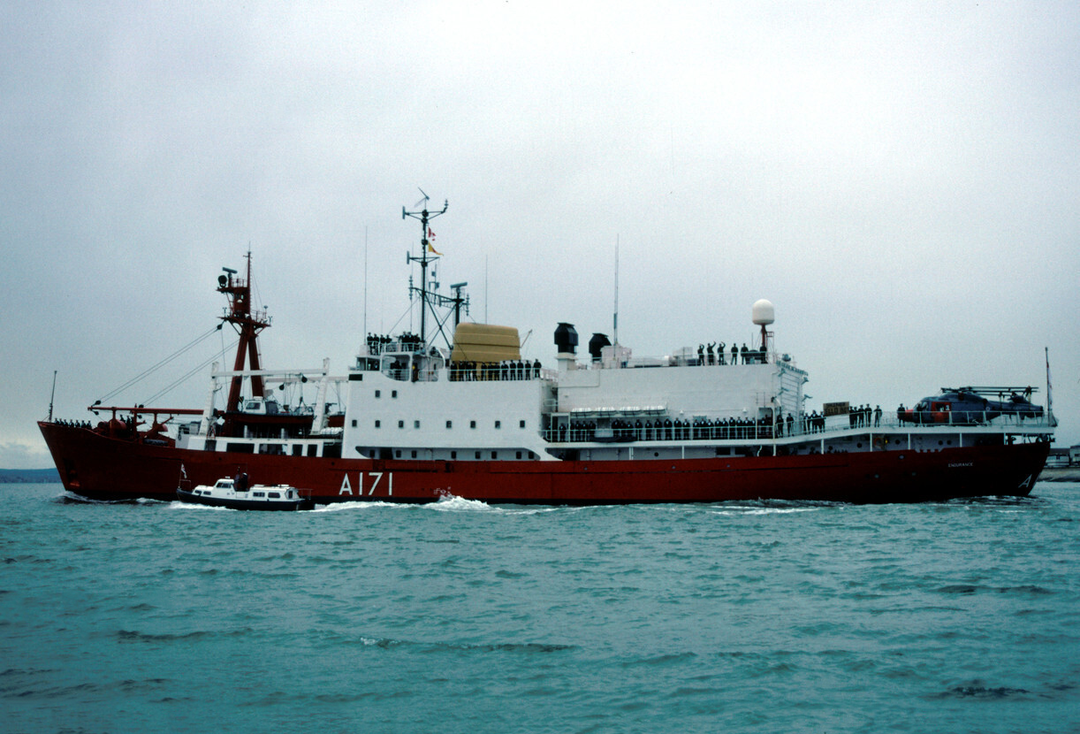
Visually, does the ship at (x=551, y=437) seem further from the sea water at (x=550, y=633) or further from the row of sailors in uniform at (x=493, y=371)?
the sea water at (x=550, y=633)

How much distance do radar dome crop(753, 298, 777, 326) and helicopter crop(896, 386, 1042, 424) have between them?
6165 millimetres

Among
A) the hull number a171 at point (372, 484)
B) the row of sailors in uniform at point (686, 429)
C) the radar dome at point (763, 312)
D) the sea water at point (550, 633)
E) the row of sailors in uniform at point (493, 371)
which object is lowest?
the sea water at point (550, 633)

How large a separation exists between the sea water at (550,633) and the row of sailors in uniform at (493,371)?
1361 cm

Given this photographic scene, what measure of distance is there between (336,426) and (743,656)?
29115mm

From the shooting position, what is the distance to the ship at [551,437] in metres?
28.7

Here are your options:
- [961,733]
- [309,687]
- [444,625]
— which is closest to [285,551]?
[444,625]

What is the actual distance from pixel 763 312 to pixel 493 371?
1148 cm

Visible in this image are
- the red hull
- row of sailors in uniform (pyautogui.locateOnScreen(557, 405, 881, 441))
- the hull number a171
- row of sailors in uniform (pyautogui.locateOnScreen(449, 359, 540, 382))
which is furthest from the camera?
row of sailors in uniform (pyautogui.locateOnScreen(449, 359, 540, 382))

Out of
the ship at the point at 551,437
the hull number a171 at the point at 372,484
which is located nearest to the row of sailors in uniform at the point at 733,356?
the ship at the point at 551,437

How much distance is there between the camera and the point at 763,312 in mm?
32344

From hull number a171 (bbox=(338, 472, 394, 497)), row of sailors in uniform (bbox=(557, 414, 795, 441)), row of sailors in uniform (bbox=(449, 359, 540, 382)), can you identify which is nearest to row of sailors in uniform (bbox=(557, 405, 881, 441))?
row of sailors in uniform (bbox=(557, 414, 795, 441))

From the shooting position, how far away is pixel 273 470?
33.1 metres

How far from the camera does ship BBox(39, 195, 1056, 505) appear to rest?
28672 mm

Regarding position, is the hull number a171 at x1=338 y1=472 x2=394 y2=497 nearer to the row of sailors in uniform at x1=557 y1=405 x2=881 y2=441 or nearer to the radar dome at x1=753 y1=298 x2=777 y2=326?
the row of sailors in uniform at x1=557 y1=405 x2=881 y2=441
